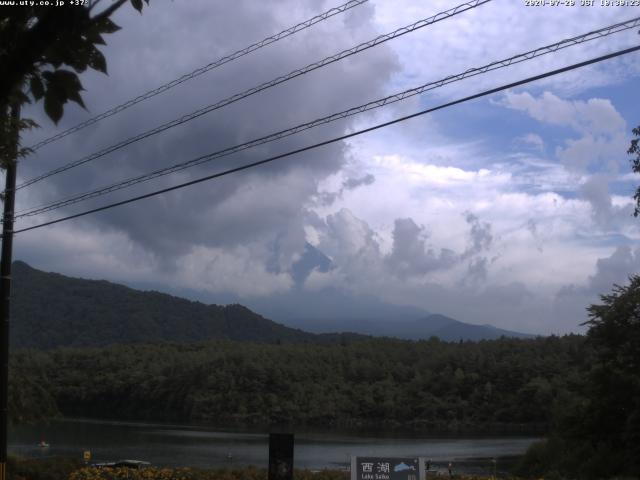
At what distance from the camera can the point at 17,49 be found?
3.37 metres

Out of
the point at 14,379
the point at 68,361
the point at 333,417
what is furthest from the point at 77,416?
the point at 14,379

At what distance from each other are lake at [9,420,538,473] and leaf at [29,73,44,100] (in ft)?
120

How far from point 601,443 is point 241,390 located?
73239mm

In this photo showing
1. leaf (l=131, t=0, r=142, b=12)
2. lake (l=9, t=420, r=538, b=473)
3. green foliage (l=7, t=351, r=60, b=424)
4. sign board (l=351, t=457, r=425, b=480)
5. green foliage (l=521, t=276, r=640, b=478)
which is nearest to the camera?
leaf (l=131, t=0, r=142, b=12)

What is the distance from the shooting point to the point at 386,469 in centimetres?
1240

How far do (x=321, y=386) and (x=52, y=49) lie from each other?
9927 cm

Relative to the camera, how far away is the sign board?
40.5 feet

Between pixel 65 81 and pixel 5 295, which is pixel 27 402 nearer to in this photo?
pixel 5 295

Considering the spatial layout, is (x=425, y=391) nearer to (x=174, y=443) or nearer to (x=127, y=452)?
(x=174, y=443)

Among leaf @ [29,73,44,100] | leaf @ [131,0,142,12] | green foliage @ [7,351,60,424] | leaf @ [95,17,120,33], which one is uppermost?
leaf @ [131,0,142,12]

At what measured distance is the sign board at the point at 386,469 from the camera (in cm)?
1235

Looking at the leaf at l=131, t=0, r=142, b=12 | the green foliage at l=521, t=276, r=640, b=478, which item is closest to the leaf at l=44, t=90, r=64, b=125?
the leaf at l=131, t=0, r=142, b=12

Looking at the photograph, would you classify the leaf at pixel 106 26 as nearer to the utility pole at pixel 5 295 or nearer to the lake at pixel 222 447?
the utility pole at pixel 5 295

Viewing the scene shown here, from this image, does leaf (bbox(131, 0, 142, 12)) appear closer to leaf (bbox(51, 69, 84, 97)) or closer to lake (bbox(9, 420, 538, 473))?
leaf (bbox(51, 69, 84, 97))
